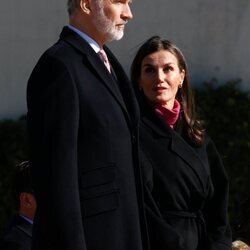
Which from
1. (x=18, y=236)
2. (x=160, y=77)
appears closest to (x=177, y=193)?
(x=160, y=77)

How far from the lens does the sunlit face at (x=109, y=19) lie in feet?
10.4

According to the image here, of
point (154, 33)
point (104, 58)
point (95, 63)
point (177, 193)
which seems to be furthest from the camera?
point (154, 33)

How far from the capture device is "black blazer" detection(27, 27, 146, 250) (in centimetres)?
293

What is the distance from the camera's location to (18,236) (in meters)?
3.95

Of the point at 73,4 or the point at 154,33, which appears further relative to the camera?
the point at 154,33

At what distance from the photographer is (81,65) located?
10.2 ft

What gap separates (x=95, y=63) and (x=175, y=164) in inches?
26.5

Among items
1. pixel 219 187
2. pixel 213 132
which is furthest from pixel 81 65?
pixel 213 132

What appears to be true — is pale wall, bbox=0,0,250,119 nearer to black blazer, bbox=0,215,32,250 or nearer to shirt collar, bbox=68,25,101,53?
black blazer, bbox=0,215,32,250

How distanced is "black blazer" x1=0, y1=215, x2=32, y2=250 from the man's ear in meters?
1.17

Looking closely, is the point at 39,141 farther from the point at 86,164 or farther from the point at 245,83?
the point at 245,83

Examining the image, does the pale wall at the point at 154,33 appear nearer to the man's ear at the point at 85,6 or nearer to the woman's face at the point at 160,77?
the woman's face at the point at 160,77

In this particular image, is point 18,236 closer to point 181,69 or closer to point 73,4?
point 181,69

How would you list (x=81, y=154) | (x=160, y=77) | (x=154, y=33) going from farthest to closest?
(x=154, y=33), (x=160, y=77), (x=81, y=154)
